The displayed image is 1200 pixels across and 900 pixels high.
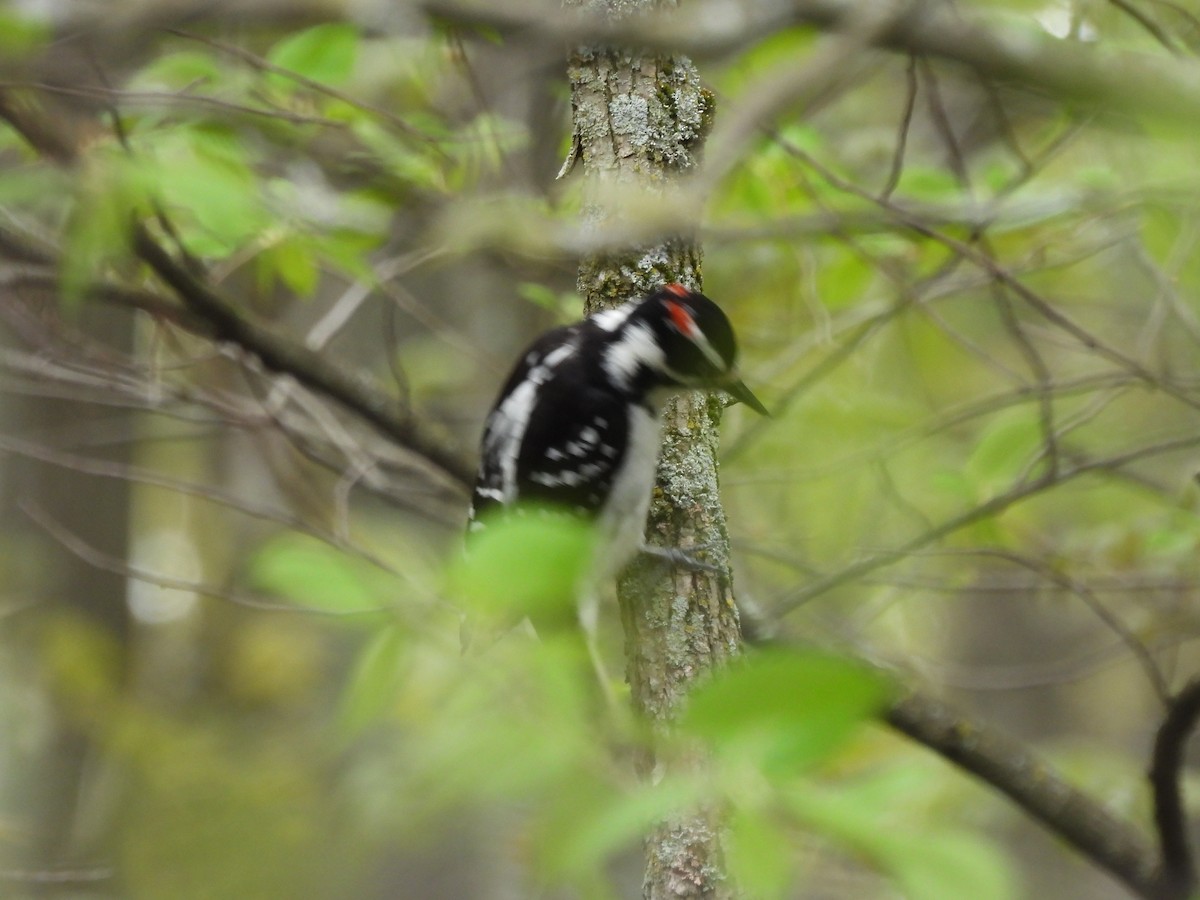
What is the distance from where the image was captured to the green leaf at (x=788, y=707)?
1.80ft

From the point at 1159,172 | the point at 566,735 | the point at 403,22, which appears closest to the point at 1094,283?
the point at 1159,172

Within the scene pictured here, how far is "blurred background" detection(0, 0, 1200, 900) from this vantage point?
88 cm

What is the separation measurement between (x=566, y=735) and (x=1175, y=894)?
277cm

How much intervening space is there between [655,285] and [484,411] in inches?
106

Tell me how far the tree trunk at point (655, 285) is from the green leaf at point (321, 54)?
18.9 inches

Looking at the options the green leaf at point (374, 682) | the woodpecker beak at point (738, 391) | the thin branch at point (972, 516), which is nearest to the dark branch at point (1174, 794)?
the thin branch at point (972, 516)

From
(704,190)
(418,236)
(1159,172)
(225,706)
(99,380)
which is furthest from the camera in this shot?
(225,706)

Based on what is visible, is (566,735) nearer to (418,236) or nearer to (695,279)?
(418,236)

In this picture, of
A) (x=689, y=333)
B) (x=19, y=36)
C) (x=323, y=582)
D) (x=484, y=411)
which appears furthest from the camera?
(x=484, y=411)

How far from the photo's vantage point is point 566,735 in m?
0.70

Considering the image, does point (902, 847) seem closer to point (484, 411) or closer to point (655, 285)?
point (655, 285)

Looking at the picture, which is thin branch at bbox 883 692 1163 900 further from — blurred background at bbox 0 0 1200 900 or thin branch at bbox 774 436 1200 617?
thin branch at bbox 774 436 1200 617

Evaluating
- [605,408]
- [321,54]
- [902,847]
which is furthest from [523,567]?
[321,54]

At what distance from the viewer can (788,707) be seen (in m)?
0.56
